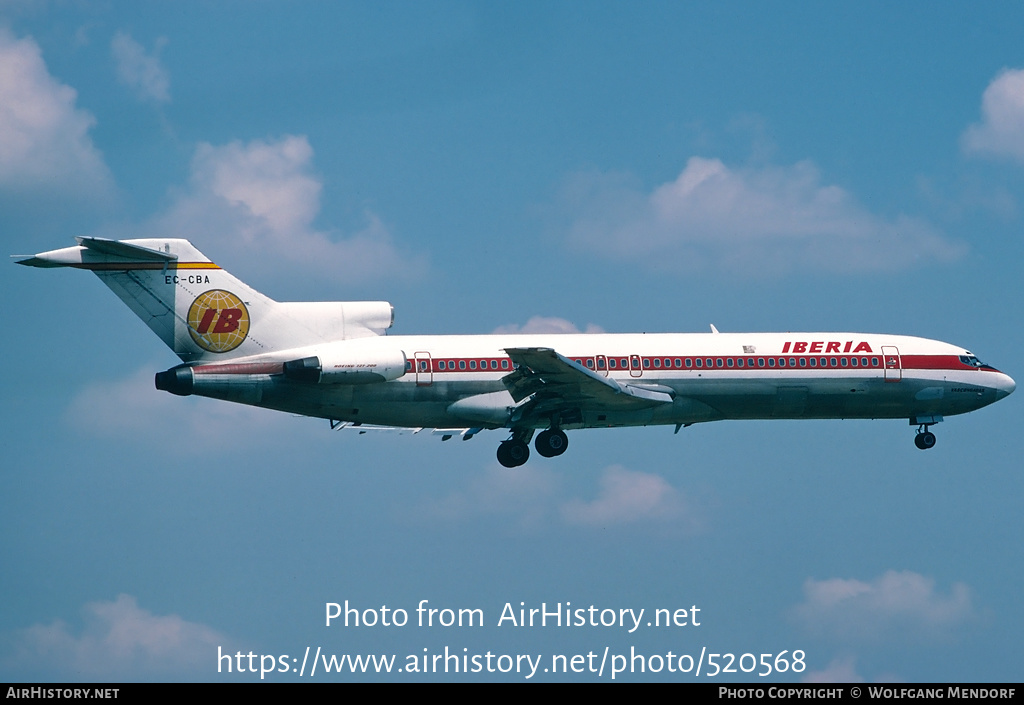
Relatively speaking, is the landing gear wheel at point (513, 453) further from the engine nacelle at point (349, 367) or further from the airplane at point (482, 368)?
the engine nacelle at point (349, 367)

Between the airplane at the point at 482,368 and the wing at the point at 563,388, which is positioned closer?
the wing at the point at 563,388

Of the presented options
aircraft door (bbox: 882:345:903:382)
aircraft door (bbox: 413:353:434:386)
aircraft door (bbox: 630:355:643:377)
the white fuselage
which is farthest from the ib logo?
aircraft door (bbox: 882:345:903:382)

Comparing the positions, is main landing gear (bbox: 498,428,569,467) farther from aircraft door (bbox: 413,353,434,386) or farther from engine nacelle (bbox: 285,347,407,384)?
engine nacelle (bbox: 285,347,407,384)

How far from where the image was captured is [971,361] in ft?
145

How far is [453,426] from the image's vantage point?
40.3 meters

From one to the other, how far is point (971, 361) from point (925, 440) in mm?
3183

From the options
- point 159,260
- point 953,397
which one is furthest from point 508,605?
point 953,397

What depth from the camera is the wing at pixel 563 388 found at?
37438 millimetres

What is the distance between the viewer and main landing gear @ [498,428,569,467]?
133 feet

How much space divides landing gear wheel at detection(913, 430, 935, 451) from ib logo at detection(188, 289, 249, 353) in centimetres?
2276

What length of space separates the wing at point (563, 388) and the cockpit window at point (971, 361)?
36.0ft

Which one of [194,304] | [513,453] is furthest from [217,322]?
[513,453]

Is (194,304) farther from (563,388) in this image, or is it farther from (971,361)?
(971,361)

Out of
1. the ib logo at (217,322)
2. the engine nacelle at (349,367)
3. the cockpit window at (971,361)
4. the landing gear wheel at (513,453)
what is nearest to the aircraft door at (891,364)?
the cockpit window at (971,361)
